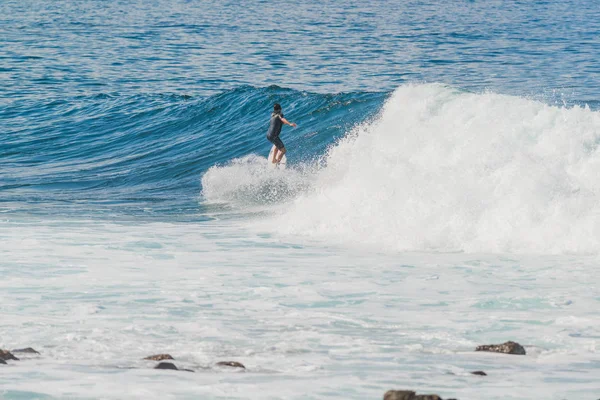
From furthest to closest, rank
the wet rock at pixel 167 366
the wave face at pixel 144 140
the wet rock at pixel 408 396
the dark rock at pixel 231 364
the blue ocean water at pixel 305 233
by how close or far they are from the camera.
Answer: the wave face at pixel 144 140 < the blue ocean water at pixel 305 233 < the dark rock at pixel 231 364 < the wet rock at pixel 167 366 < the wet rock at pixel 408 396

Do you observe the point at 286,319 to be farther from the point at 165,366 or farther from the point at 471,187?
the point at 471,187

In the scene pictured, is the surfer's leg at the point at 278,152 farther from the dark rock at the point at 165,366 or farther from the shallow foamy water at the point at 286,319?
the dark rock at the point at 165,366

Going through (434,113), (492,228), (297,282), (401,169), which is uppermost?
(434,113)

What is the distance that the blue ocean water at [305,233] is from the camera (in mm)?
7742

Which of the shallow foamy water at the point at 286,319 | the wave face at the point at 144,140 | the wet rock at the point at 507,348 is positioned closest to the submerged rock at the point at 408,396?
the shallow foamy water at the point at 286,319

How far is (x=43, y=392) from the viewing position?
6.80 m

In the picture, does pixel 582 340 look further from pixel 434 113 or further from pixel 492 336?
pixel 434 113

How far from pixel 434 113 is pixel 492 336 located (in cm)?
1117

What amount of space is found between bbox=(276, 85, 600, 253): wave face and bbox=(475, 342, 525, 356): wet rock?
482 centimetres

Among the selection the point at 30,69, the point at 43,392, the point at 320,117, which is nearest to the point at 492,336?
the point at 43,392

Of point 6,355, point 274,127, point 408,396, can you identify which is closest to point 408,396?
A: point 408,396

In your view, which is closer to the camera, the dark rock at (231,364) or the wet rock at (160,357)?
the dark rock at (231,364)

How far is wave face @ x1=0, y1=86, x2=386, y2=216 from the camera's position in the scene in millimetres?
19906

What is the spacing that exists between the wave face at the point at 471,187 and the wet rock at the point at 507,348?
4.82m
